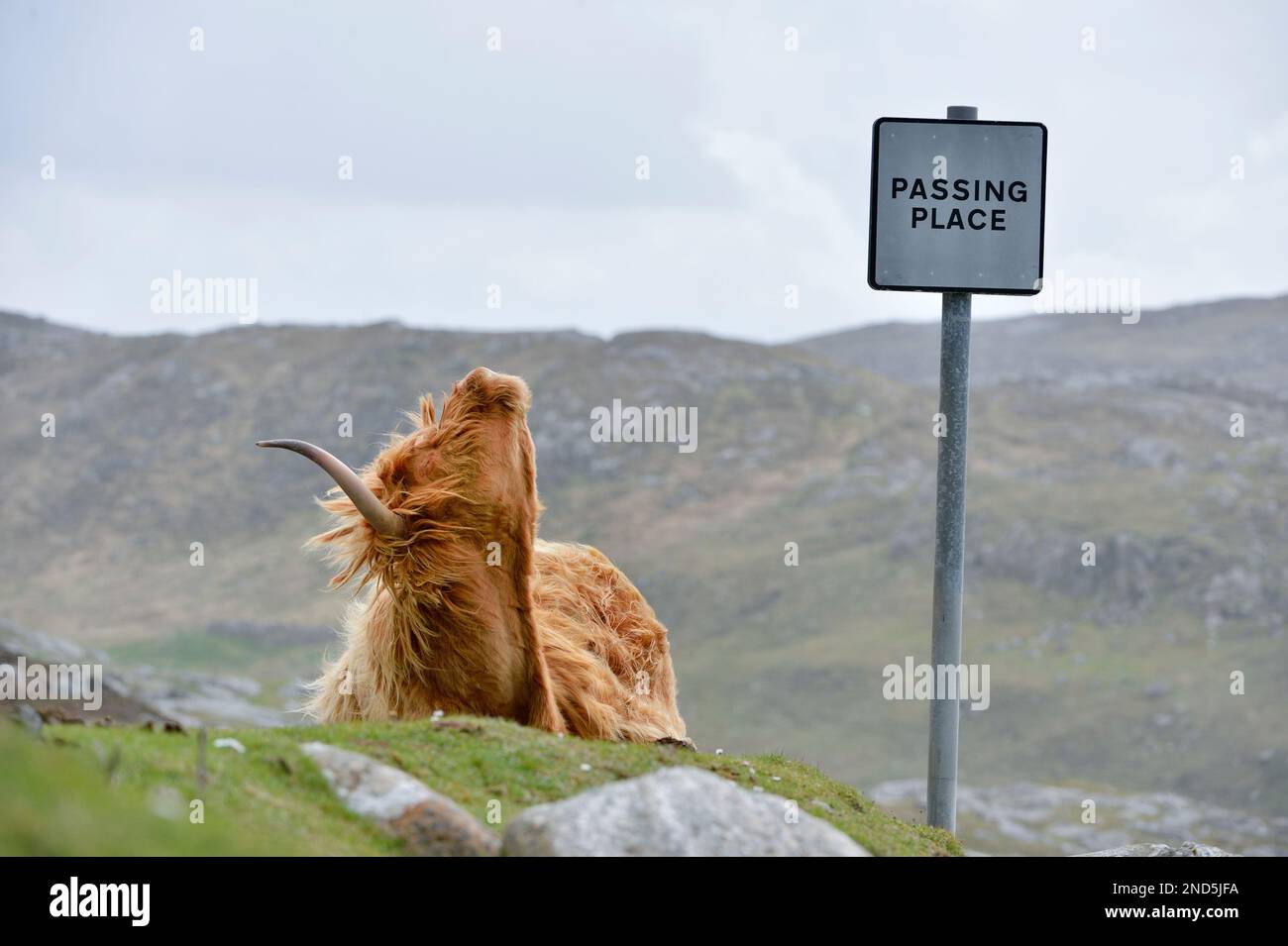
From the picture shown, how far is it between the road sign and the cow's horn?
3.23m

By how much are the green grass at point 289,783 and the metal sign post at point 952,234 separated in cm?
140

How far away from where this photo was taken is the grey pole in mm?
10531

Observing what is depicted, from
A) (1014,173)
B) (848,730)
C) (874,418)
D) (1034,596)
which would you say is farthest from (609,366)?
(1014,173)

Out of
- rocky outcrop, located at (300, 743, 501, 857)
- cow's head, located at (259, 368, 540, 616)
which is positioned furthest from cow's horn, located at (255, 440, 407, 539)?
rocky outcrop, located at (300, 743, 501, 857)

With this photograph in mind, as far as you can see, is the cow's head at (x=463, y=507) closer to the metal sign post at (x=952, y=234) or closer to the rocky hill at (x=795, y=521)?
the metal sign post at (x=952, y=234)

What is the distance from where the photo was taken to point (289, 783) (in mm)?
7777
